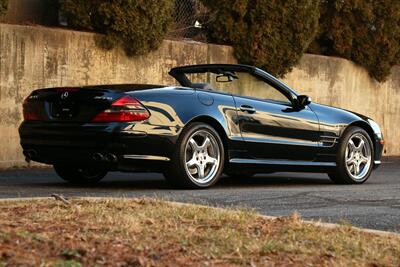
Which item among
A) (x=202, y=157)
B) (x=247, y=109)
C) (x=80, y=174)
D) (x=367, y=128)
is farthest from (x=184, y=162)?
(x=367, y=128)

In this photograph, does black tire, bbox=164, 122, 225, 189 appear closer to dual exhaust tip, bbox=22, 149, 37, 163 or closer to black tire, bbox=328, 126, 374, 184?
dual exhaust tip, bbox=22, 149, 37, 163

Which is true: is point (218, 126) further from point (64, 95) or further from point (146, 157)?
point (64, 95)

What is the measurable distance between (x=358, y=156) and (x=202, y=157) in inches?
98.1

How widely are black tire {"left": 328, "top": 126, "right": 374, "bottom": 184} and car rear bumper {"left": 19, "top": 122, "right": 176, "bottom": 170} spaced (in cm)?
254

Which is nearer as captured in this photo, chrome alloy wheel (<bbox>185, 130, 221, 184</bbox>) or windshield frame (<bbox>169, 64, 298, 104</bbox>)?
chrome alloy wheel (<bbox>185, 130, 221, 184</bbox>)

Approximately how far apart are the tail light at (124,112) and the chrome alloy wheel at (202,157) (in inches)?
23.9

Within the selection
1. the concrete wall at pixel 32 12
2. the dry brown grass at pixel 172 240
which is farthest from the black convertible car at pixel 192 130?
the concrete wall at pixel 32 12

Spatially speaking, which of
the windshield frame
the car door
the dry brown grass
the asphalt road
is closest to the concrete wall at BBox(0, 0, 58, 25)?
the asphalt road

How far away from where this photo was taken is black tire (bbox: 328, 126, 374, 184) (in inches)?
370

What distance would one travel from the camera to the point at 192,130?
7.91m

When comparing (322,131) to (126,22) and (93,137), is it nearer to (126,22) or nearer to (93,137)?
(93,137)

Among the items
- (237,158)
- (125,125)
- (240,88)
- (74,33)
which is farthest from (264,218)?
(74,33)

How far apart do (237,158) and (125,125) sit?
145 centimetres

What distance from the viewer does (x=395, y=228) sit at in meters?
5.63
